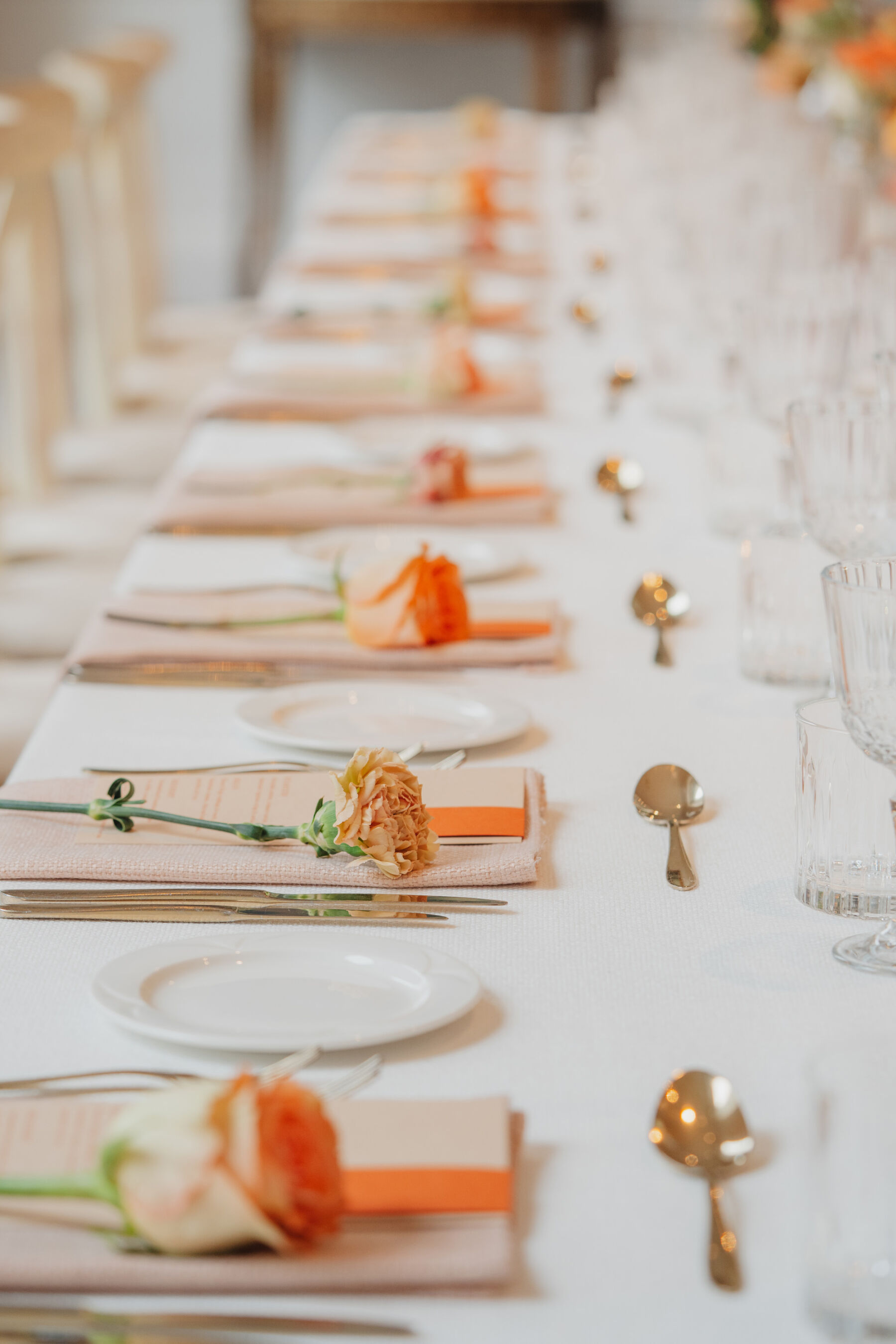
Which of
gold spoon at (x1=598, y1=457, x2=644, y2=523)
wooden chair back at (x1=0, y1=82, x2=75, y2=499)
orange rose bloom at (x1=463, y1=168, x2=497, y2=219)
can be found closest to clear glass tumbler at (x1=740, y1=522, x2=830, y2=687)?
gold spoon at (x1=598, y1=457, x2=644, y2=523)

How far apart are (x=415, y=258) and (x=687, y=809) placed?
2.52 metres

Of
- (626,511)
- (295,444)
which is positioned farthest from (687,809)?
(295,444)

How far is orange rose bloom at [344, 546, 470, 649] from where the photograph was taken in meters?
1.30

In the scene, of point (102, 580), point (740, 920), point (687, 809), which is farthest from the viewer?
point (102, 580)

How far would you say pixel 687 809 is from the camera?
105 centimetres

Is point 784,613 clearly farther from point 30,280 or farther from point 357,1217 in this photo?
point 30,280

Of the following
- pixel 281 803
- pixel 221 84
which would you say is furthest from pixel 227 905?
pixel 221 84

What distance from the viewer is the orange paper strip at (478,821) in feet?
3.23

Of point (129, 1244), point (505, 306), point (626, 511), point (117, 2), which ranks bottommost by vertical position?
point (129, 1244)

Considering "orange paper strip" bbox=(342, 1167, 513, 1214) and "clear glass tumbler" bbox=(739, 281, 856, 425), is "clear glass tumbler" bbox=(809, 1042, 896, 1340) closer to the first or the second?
"orange paper strip" bbox=(342, 1167, 513, 1214)

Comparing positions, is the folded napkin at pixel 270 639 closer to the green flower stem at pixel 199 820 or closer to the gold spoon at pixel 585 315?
the green flower stem at pixel 199 820

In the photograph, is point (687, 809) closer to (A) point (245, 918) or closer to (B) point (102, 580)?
(A) point (245, 918)

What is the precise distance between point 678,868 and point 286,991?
269 mm

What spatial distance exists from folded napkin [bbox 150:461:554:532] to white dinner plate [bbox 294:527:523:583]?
0.05m
